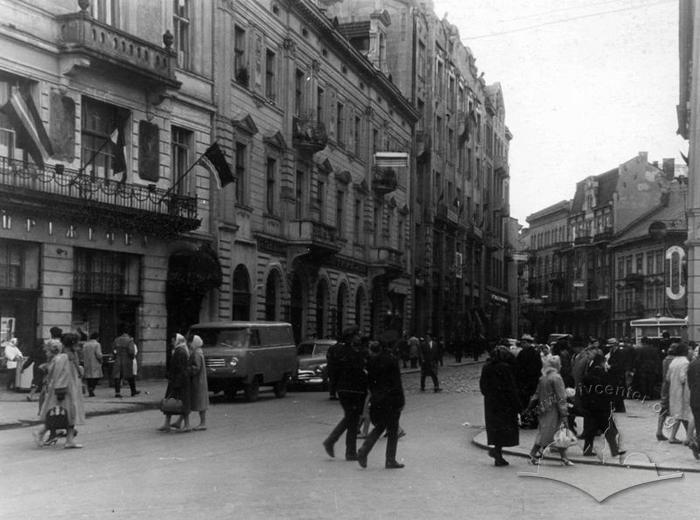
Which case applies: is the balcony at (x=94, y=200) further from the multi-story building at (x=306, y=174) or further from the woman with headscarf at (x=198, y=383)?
the woman with headscarf at (x=198, y=383)

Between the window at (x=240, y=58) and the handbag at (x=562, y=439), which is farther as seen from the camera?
the window at (x=240, y=58)

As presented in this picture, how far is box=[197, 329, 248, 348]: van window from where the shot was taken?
79.6ft

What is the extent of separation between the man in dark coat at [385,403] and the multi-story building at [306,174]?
2129cm

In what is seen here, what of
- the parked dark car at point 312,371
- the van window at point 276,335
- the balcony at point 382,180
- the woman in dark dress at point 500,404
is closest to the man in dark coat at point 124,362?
the van window at point 276,335

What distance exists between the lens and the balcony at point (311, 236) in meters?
40.7

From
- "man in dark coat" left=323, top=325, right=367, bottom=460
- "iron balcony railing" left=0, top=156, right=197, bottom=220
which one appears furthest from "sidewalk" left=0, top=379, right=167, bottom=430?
"man in dark coat" left=323, top=325, right=367, bottom=460

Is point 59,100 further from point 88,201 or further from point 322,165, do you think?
point 322,165

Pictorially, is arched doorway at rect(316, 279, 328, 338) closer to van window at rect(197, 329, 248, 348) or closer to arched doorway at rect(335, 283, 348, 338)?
arched doorway at rect(335, 283, 348, 338)

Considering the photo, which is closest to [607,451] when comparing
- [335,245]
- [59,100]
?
[59,100]

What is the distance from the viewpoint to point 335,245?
142 ft

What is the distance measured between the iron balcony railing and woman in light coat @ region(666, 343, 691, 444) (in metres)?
15.3

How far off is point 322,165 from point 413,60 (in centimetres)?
2087

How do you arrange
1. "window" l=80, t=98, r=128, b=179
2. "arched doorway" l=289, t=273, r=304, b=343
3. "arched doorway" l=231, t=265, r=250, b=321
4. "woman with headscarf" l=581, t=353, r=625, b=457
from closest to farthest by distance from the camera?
1. "woman with headscarf" l=581, t=353, r=625, b=457
2. "window" l=80, t=98, r=128, b=179
3. "arched doorway" l=231, t=265, r=250, b=321
4. "arched doorway" l=289, t=273, r=304, b=343

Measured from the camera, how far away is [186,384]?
685 inches
